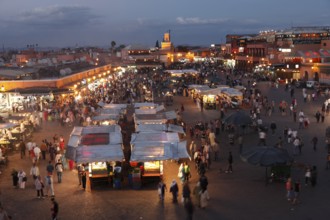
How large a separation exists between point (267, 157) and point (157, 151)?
11.2ft

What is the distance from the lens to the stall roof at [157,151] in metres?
13.3

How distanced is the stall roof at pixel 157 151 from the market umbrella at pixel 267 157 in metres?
2.03

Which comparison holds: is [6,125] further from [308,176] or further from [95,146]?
Result: [308,176]

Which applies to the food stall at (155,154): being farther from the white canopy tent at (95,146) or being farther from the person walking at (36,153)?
the person walking at (36,153)

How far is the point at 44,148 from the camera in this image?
1700 centimetres

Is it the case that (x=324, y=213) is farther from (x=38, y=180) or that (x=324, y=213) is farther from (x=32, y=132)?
(x=32, y=132)

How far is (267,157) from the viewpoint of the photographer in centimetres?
1295

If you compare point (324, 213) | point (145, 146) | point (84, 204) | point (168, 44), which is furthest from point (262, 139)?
point (168, 44)

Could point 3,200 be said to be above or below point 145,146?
below

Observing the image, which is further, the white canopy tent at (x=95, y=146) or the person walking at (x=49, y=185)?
the white canopy tent at (x=95, y=146)

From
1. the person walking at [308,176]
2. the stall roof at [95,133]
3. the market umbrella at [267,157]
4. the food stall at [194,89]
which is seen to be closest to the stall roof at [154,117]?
the stall roof at [95,133]

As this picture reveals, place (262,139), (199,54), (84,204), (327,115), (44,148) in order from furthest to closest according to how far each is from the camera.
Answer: (199,54), (327,115), (262,139), (44,148), (84,204)

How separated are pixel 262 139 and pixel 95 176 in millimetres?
8614

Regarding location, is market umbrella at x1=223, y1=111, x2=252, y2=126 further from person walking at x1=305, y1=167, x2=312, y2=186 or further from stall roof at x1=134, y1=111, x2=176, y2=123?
person walking at x1=305, y1=167, x2=312, y2=186
